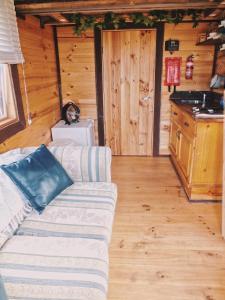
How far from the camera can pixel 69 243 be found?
1.34 metres

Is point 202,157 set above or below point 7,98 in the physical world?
below

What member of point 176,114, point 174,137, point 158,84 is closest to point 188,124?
point 176,114

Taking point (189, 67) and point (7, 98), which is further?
point (189, 67)

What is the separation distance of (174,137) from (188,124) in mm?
791

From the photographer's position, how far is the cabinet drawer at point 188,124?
2389 mm

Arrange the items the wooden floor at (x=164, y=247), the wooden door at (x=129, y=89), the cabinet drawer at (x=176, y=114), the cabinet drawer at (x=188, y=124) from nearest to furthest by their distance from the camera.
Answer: the wooden floor at (x=164, y=247), the cabinet drawer at (x=188, y=124), the cabinet drawer at (x=176, y=114), the wooden door at (x=129, y=89)

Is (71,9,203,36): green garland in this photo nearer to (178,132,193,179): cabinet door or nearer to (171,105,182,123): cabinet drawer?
(171,105,182,123): cabinet drawer

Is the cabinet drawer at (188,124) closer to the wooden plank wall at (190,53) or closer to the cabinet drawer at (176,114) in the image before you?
the cabinet drawer at (176,114)

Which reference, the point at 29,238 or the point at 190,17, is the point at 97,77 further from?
the point at 29,238

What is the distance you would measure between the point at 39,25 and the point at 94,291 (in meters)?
2.95

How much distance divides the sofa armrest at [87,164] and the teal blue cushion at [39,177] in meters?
0.12

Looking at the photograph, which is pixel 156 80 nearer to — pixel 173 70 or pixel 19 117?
pixel 173 70

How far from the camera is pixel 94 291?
107cm

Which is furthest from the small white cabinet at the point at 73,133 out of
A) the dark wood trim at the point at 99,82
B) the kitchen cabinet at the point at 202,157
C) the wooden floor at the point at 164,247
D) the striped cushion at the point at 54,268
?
the striped cushion at the point at 54,268
